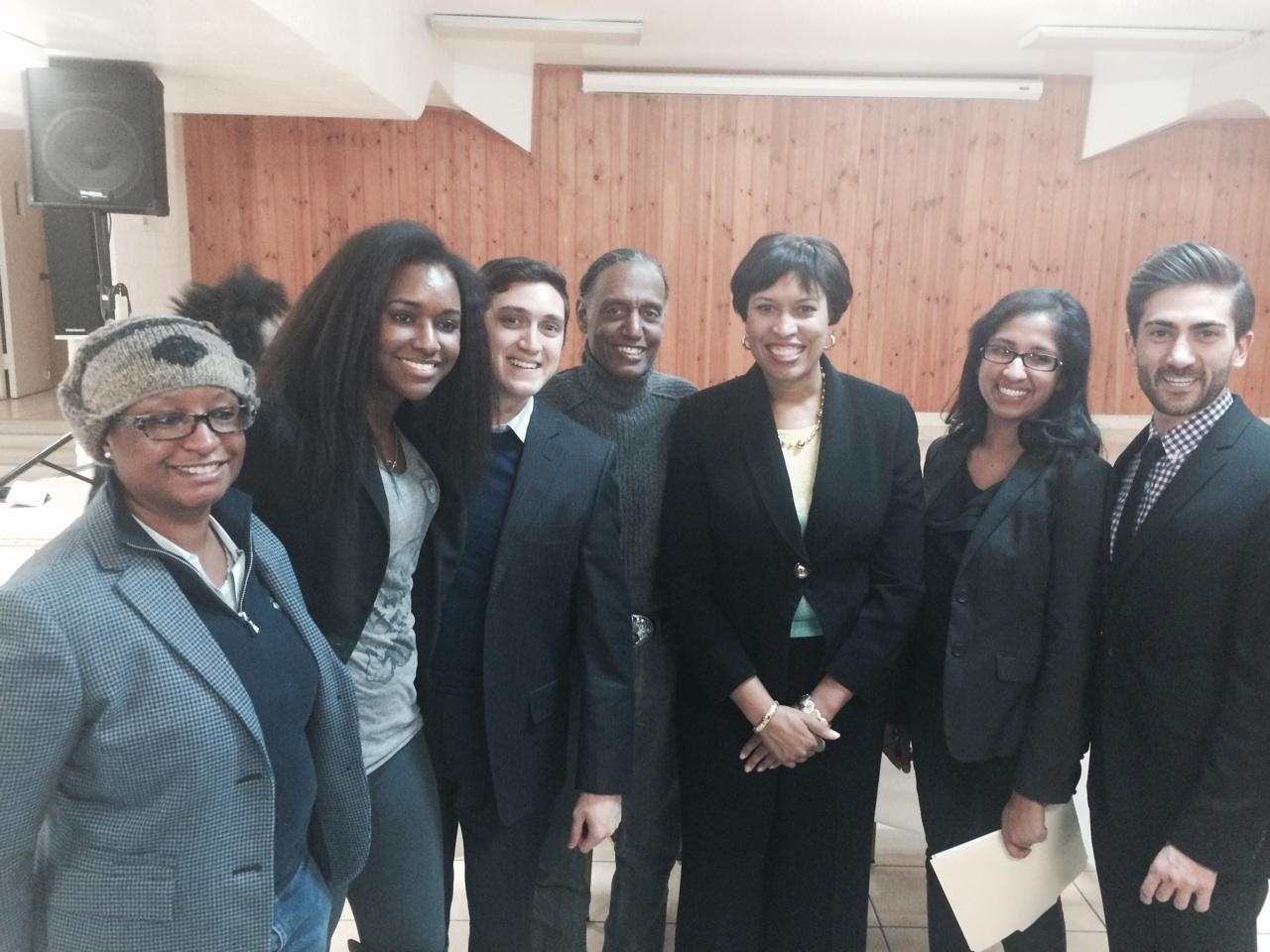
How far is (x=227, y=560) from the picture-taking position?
1.11 m

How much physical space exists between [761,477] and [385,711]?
77 cm

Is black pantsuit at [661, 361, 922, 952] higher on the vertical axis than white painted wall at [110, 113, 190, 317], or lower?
lower

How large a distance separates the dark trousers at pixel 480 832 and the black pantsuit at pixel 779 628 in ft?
1.28

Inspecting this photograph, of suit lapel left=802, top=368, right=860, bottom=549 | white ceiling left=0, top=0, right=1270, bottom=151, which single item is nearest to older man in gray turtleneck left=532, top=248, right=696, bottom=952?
suit lapel left=802, top=368, right=860, bottom=549

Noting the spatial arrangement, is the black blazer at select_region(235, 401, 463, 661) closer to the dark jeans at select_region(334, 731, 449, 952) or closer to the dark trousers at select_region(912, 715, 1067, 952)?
the dark jeans at select_region(334, 731, 449, 952)

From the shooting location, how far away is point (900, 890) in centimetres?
244

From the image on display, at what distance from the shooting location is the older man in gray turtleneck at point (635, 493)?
5.82ft

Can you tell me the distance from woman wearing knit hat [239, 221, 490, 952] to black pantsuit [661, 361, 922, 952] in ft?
1.68

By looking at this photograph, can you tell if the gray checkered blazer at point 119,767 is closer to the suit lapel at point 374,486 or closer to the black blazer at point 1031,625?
the suit lapel at point 374,486

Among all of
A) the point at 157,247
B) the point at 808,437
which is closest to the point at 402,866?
the point at 808,437

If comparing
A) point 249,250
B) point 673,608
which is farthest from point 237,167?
point 673,608

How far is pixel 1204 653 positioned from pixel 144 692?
4.70 feet

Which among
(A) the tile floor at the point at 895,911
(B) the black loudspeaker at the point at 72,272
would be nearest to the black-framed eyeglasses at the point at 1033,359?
(A) the tile floor at the point at 895,911

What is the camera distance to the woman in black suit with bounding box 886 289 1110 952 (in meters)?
1.54
